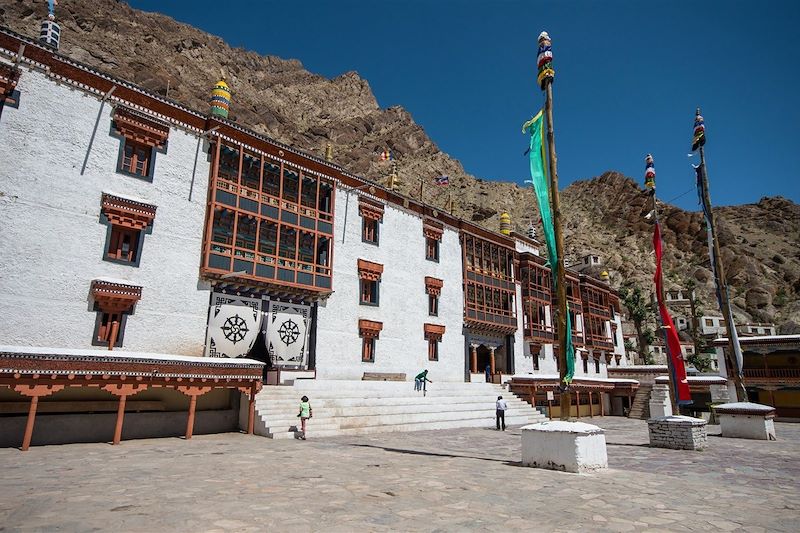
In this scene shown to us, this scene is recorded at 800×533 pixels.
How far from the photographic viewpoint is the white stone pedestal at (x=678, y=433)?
49.5 ft

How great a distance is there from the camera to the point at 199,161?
22.0m

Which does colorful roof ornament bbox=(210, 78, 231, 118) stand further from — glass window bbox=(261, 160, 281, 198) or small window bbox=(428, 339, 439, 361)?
small window bbox=(428, 339, 439, 361)

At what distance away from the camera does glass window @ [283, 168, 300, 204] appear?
25094 millimetres

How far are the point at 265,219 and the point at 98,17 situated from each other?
6634 centimetres

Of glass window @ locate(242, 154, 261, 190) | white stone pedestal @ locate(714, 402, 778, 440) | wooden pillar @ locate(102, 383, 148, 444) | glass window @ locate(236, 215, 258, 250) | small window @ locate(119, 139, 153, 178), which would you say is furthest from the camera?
glass window @ locate(242, 154, 261, 190)

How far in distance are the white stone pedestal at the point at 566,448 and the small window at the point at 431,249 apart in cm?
2185

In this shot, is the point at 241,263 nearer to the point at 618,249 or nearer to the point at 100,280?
the point at 100,280

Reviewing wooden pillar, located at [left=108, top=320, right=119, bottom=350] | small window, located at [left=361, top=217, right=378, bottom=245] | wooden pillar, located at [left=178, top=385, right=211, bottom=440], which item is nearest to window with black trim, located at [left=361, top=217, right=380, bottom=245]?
small window, located at [left=361, top=217, right=378, bottom=245]

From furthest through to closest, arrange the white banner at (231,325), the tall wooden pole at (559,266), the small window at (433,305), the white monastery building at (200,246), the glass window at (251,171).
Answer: the small window at (433,305) → the glass window at (251,171) → the white banner at (231,325) → the white monastery building at (200,246) → the tall wooden pole at (559,266)

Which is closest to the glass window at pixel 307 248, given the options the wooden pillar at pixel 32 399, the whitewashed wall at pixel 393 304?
the whitewashed wall at pixel 393 304

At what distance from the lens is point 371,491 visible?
827 centimetres

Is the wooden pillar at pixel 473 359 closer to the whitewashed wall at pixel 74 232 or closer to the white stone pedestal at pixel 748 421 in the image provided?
the white stone pedestal at pixel 748 421

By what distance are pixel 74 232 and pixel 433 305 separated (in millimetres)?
20774

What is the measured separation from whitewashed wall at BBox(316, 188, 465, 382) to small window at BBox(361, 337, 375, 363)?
0.93ft
